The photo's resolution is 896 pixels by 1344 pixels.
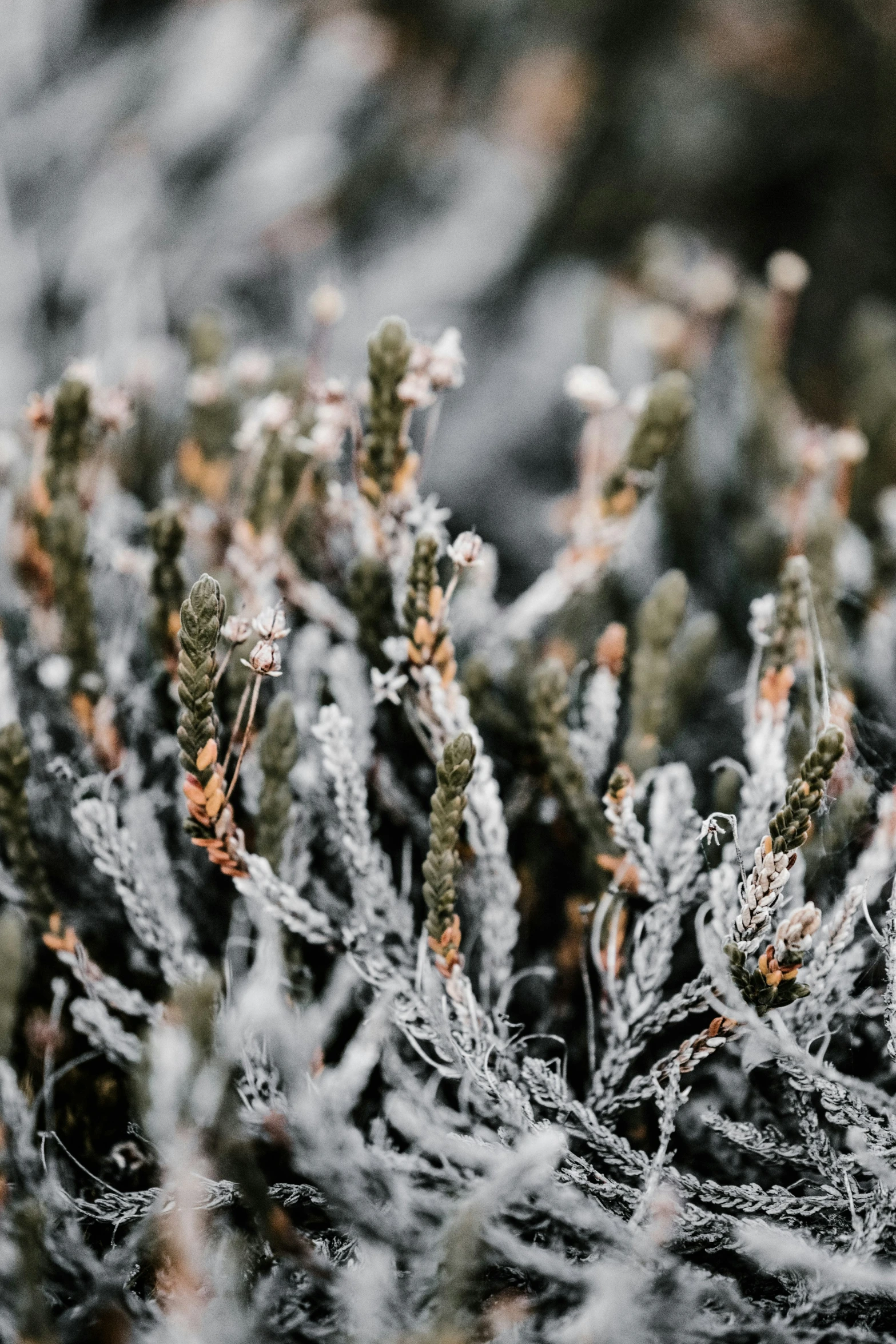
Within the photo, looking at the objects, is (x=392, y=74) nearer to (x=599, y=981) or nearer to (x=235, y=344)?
(x=235, y=344)

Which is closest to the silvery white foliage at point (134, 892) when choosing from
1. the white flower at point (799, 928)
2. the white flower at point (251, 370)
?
the white flower at point (799, 928)

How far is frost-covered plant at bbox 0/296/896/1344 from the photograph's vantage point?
1.54 ft

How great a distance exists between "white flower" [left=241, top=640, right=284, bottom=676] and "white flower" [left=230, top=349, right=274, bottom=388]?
443 millimetres

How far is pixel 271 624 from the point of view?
19.6 inches

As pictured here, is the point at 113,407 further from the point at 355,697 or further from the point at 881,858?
the point at 881,858

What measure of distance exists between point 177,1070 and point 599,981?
0.29 metres

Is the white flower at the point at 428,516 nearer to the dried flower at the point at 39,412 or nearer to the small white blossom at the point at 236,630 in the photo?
the small white blossom at the point at 236,630

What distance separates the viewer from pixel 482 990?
0.59 metres

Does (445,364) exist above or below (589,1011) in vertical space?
above

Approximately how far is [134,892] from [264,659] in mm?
193

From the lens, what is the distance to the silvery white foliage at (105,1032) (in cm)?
55

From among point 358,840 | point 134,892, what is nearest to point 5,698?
point 134,892

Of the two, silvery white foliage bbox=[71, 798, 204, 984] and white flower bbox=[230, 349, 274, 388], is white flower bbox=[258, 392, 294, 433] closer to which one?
white flower bbox=[230, 349, 274, 388]

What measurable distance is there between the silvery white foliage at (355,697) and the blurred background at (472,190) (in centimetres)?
46
